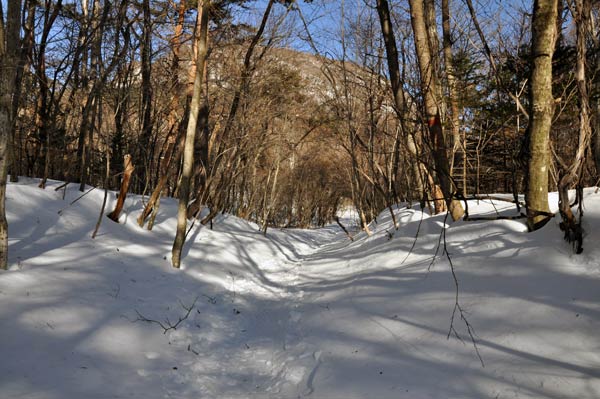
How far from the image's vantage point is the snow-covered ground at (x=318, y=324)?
8.87 ft

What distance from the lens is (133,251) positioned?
21.7 feet

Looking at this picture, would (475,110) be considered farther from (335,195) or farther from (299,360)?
(335,195)

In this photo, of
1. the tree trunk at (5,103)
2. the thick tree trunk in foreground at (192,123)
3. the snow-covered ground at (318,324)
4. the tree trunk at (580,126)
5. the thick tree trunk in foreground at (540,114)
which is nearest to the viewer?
the snow-covered ground at (318,324)

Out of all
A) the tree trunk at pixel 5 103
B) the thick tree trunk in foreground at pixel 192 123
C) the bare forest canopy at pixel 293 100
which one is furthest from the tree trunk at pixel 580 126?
the tree trunk at pixel 5 103

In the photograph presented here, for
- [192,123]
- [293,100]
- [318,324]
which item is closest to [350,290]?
[318,324]

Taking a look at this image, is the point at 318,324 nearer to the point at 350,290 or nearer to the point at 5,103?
the point at 350,290

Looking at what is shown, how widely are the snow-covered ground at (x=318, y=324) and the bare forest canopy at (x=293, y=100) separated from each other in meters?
0.81

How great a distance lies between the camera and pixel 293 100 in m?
15.8

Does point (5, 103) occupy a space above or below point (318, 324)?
above

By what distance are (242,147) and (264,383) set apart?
33.8 feet

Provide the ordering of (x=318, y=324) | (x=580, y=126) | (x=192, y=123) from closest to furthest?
1. (x=580, y=126)
2. (x=318, y=324)
3. (x=192, y=123)

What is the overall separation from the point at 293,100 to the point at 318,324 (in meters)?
12.9

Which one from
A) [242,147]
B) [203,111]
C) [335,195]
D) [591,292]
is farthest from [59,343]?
[335,195]

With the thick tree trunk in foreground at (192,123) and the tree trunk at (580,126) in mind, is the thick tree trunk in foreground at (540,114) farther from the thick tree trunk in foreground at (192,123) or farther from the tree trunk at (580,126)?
the thick tree trunk in foreground at (192,123)
